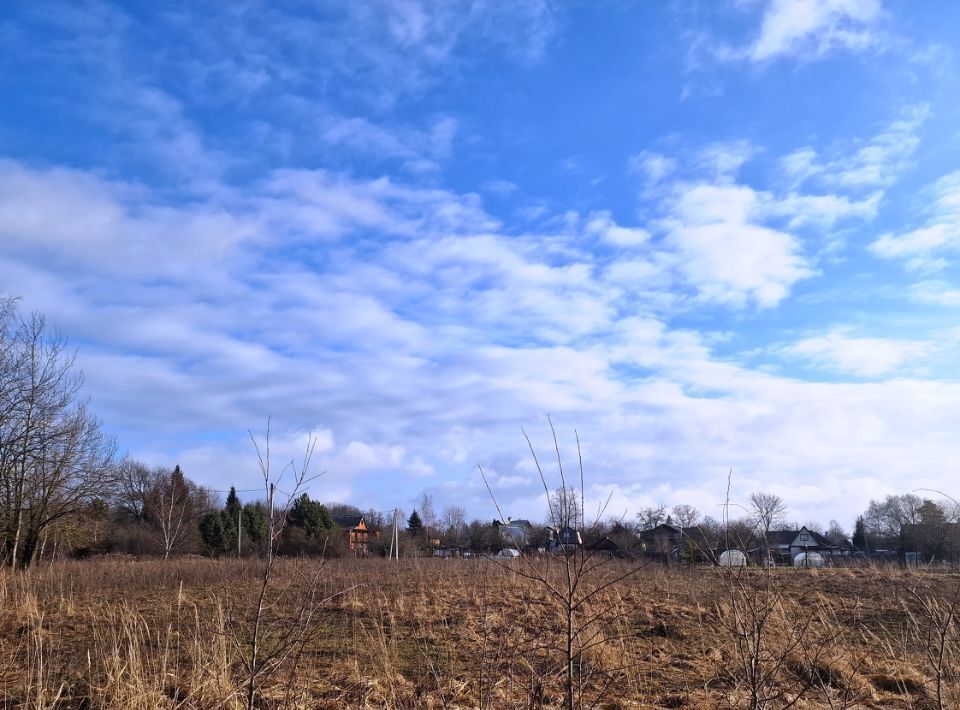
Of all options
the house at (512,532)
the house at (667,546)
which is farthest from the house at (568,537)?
the house at (667,546)

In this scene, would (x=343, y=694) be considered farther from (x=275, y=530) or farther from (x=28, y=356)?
(x=28, y=356)

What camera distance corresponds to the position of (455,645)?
8.07m

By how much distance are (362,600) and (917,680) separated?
763 centimetres

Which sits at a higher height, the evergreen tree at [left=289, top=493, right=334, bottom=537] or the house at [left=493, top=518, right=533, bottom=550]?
the house at [left=493, top=518, right=533, bottom=550]

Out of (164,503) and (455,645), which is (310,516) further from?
(455,645)

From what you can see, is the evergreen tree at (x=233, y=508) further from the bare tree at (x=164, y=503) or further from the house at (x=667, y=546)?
the house at (x=667, y=546)

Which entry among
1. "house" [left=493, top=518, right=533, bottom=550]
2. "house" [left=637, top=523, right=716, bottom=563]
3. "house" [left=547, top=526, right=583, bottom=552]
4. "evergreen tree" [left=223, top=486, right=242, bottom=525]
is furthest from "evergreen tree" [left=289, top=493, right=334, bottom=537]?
"house" [left=547, top=526, right=583, bottom=552]

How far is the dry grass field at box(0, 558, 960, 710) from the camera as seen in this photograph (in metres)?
4.33

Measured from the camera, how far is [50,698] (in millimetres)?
5172

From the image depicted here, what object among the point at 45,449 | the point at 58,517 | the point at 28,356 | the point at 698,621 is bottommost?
the point at 698,621

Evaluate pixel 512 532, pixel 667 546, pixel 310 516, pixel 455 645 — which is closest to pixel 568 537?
pixel 512 532

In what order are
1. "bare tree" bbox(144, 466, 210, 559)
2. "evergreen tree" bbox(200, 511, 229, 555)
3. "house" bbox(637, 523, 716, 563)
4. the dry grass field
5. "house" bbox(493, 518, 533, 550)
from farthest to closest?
1. "evergreen tree" bbox(200, 511, 229, 555)
2. "bare tree" bbox(144, 466, 210, 559)
3. "house" bbox(637, 523, 716, 563)
4. the dry grass field
5. "house" bbox(493, 518, 533, 550)

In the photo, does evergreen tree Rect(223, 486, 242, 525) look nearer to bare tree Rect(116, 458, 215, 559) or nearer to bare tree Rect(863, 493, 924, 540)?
bare tree Rect(116, 458, 215, 559)

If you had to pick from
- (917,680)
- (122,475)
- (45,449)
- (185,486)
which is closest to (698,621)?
(917,680)
